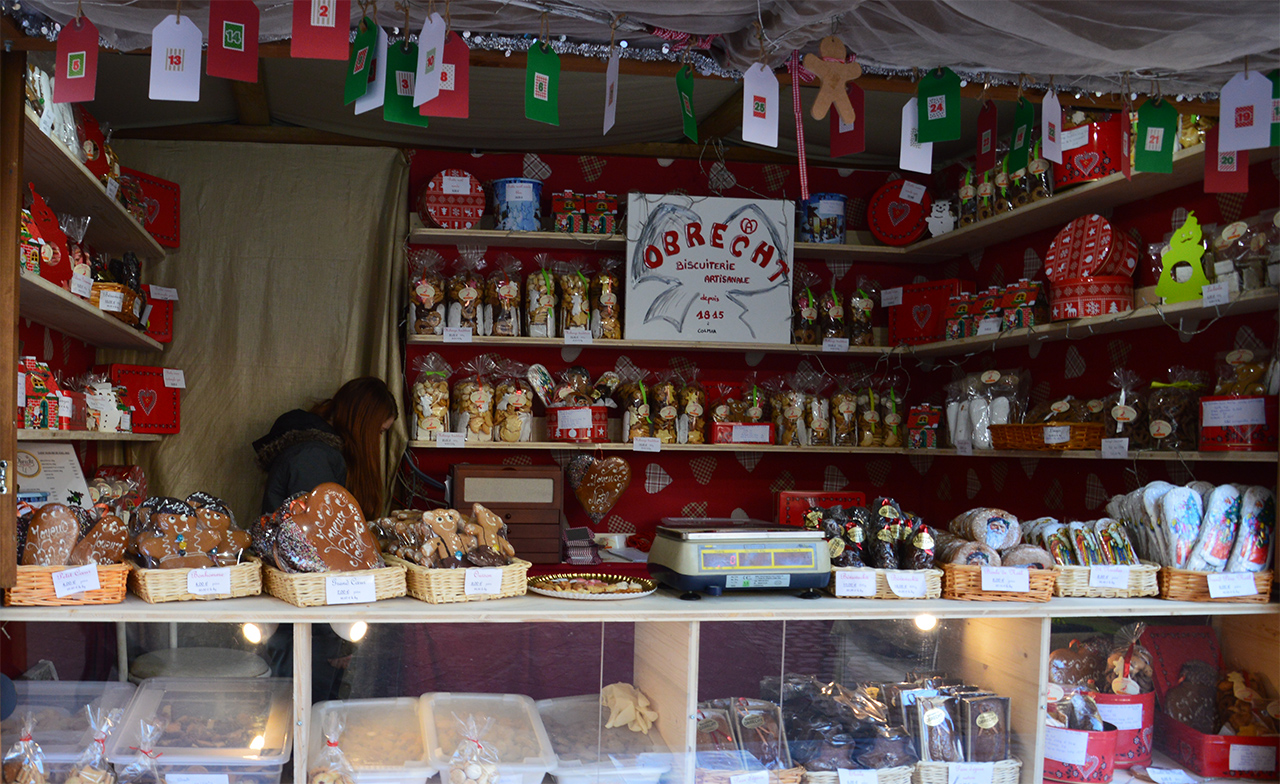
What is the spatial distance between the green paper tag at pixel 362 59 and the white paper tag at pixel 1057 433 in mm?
2357

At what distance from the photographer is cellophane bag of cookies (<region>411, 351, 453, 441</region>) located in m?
3.99

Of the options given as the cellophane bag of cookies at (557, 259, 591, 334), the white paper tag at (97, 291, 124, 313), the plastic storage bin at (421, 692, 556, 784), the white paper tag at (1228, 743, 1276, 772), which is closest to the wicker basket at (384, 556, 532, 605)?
the plastic storage bin at (421, 692, 556, 784)

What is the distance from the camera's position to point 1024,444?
10.7 ft


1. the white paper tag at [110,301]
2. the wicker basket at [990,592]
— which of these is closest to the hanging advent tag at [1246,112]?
the wicker basket at [990,592]

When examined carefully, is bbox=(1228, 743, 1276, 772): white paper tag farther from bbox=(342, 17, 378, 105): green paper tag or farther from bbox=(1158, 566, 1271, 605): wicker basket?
bbox=(342, 17, 378, 105): green paper tag

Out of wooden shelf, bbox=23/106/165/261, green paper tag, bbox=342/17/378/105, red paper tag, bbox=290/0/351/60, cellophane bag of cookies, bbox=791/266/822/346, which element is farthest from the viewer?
cellophane bag of cookies, bbox=791/266/822/346

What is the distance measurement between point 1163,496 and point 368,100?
2.16 metres

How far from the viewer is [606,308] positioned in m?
4.14

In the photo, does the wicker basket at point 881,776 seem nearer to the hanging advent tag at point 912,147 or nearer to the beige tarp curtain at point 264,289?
the hanging advent tag at point 912,147

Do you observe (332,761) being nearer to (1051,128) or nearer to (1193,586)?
(1193,586)

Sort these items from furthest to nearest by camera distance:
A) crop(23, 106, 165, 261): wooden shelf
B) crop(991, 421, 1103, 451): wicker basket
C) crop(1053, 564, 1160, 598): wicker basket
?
crop(991, 421, 1103, 451): wicker basket → crop(23, 106, 165, 261): wooden shelf → crop(1053, 564, 1160, 598): wicker basket

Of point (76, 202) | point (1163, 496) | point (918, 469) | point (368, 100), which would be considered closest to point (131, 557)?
point (368, 100)

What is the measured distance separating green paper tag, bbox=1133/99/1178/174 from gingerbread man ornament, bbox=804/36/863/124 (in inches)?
34.4

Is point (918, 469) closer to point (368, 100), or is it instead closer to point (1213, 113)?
point (1213, 113)
